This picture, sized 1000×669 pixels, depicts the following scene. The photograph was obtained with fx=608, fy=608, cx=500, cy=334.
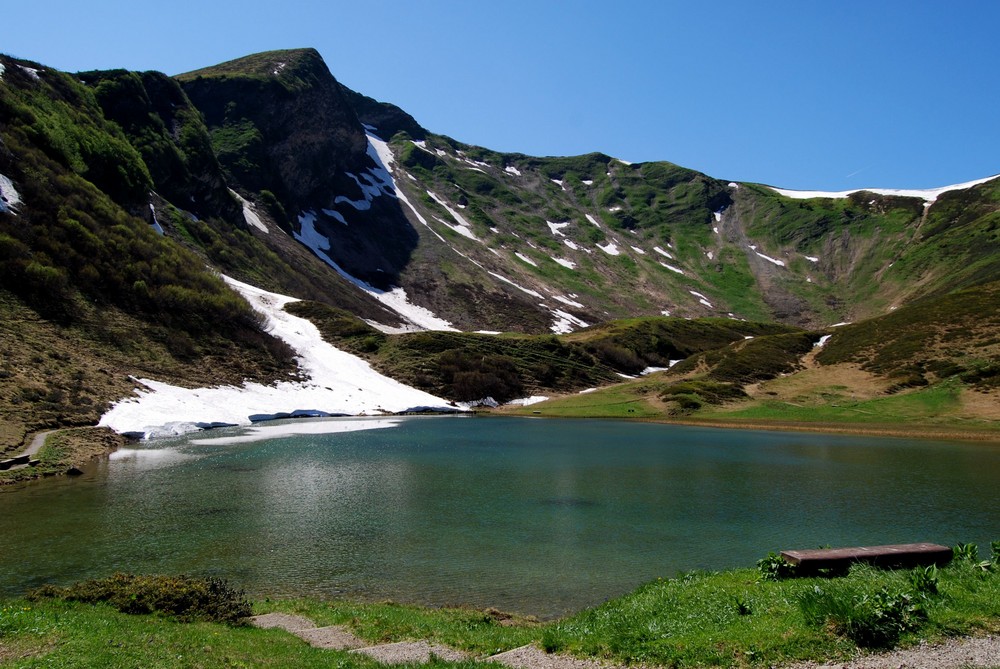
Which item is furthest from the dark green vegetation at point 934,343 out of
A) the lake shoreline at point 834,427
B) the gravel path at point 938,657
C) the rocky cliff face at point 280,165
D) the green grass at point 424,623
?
the rocky cliff face at point 280,165

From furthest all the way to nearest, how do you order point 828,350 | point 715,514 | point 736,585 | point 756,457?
1. point 828,350
2. point 756,457
3. point 715,514
4. point 736,585

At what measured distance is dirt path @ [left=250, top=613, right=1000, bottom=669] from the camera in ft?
28.1

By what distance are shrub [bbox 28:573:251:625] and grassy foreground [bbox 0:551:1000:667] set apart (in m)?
0.47

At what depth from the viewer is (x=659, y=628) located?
10867mm

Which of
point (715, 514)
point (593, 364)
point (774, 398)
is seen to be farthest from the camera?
point (593, 364)

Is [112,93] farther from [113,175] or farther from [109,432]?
[109,432]

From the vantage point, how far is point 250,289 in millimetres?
109750

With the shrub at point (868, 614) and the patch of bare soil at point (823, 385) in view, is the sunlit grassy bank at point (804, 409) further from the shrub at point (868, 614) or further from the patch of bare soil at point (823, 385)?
the shrub at point (868, 614)

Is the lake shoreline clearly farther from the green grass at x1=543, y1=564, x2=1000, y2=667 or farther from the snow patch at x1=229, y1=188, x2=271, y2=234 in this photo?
the snow patch at x1=229, y1=188, x2=271, y2=234

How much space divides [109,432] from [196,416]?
1211 centimetres

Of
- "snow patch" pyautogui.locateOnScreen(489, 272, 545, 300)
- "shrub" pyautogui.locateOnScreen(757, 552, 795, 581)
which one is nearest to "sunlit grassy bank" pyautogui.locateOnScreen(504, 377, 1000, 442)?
"shrub" pyautogui.locateOnScreen(757, 552, 795, 581)

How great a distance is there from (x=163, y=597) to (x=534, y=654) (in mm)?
8905

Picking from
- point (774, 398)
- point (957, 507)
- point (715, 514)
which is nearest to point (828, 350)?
point (774, 398)

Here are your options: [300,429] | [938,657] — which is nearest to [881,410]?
[300,429]
